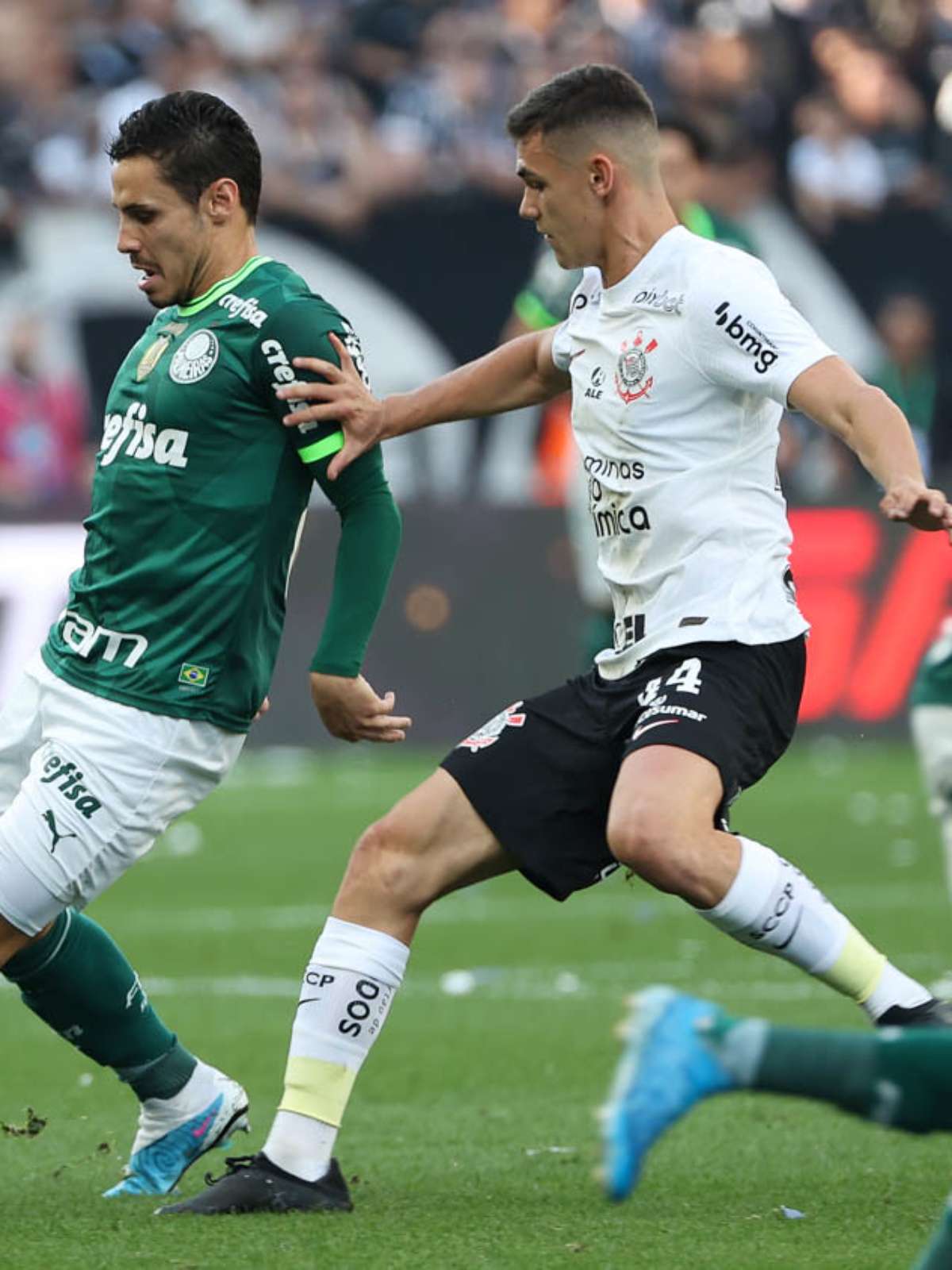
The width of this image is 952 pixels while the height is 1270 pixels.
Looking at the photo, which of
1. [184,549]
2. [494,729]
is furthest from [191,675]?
[494,729]

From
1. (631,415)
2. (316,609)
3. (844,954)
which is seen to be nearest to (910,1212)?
(844,954)

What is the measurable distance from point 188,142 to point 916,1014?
7.53 feet

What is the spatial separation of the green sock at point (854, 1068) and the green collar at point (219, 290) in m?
2.27

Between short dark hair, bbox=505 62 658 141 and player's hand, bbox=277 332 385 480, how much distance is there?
2.09 ft

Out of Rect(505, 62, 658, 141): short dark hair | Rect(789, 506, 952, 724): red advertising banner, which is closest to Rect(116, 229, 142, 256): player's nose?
Rect(505, 62, 658, 141): short dark hair

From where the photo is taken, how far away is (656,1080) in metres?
3.41

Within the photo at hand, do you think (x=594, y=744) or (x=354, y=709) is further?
(x=594, y=744)

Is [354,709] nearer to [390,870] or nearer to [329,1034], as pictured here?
[390,870]

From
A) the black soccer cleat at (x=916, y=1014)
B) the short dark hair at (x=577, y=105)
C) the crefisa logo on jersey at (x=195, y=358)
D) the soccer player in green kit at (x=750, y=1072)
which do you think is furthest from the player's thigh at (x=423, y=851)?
the soccer player in green kit at (x=750, y=1072)

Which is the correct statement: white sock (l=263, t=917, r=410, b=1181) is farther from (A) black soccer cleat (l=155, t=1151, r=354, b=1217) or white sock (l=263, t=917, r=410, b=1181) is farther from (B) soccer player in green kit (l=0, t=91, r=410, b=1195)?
(B) soccer player in green kit (l=0, t=91, r=410, b=1195)

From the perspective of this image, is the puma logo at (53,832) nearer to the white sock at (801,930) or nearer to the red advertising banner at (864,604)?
the white sock at (801,930)

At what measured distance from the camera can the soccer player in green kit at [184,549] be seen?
5000mm

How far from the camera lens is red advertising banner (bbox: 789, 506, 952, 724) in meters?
15.1

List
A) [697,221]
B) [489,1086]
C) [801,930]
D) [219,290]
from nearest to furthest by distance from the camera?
[801,930] < [219,290] < [489,1086] < [697,221]
